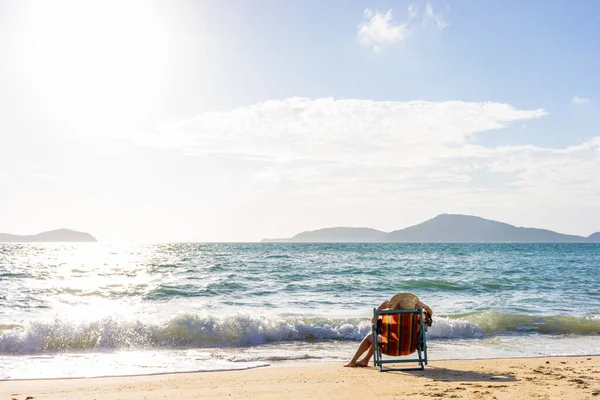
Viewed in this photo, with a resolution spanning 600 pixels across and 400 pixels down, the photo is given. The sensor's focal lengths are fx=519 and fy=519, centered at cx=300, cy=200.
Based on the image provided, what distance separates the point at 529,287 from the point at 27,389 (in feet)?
73.3

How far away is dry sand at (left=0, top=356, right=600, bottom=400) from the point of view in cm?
625

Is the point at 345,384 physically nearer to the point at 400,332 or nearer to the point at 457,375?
the point at 400,332

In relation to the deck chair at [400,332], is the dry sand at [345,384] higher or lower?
lower

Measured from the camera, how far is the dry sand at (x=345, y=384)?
6246 millimetres

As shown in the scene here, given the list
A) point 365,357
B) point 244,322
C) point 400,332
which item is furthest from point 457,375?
point 244,322

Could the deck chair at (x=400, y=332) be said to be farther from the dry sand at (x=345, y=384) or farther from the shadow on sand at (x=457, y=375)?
the dry sand at (x=345, y=384)

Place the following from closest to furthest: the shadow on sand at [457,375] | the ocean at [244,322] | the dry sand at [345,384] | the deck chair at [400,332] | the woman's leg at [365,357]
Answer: the dry sand at [345,384] → the shadow on sand at [457,375] → the deck chair at [400,332] → the woman's leg at [365,357] → the ocean at [244,322]

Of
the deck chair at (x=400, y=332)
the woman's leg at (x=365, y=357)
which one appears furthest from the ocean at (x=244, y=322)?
the deck chair at (x=400, y=332)

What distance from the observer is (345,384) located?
6887mm

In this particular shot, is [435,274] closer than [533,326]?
No

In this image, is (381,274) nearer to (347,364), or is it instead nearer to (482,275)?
(482,275)

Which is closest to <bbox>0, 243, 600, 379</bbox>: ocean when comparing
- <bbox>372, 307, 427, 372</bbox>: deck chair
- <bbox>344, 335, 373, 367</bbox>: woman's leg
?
<bbox>344, 335, 373, 367</bbox>: woman's leg

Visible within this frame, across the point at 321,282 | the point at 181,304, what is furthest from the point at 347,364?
the point at 321,282

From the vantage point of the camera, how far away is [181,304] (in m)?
17.6
